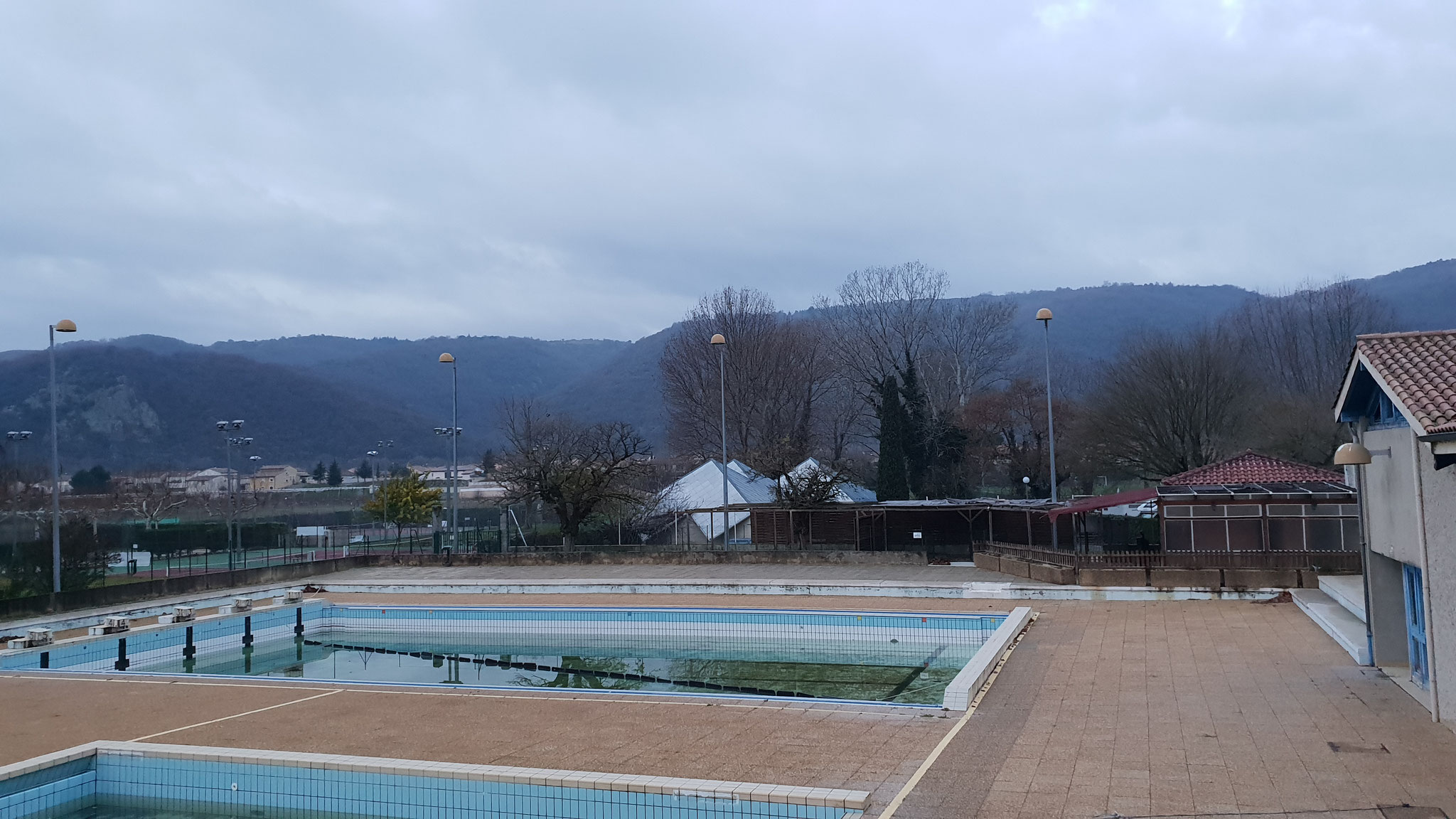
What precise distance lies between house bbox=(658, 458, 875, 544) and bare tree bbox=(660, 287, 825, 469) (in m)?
8.77

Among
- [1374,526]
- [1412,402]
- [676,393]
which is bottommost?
[1374,526]

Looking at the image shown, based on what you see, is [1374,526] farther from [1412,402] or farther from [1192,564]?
[1192,564]

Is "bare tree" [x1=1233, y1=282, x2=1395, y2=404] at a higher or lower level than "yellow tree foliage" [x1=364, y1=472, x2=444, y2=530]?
higher

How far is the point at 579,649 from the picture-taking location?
792 inches

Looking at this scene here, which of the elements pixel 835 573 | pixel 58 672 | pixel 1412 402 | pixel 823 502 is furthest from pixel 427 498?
pixel 1412 402

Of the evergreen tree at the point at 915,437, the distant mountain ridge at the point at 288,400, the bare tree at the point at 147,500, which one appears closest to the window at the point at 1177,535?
the evergreen tree at the point at 915,437

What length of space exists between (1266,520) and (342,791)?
19362 mm

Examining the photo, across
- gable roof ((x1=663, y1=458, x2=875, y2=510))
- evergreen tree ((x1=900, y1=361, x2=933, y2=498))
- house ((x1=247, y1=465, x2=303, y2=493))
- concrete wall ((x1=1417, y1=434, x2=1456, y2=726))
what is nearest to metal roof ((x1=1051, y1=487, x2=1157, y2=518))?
concrete wall ((x1=1417, y1=434, x2=1456, y2=726))

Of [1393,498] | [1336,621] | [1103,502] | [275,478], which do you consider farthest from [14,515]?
[275,478]

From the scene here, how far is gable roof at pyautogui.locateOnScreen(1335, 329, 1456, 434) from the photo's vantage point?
8.37m

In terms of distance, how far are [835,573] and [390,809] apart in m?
18.8

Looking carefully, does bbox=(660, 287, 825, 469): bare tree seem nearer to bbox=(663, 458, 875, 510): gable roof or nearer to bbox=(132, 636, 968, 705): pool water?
bbox=(663, 458, 875, 510): gable roof

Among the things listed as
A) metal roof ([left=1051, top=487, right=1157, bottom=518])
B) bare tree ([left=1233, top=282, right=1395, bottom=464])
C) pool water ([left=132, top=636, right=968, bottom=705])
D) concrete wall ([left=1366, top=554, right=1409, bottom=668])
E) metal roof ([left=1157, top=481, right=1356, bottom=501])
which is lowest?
pool water ([left=132, top=636, right=968, bottom=705])

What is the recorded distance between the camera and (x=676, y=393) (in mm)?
61562
